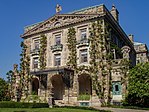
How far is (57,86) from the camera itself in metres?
34.4

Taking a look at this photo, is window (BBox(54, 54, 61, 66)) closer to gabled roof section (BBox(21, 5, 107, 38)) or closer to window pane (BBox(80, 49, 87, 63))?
window pane (BBox(80, 49, 87, 63))

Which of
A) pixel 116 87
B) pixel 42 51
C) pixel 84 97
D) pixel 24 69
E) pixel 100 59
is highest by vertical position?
pixel 42 51

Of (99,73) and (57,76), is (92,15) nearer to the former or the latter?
(99,73)

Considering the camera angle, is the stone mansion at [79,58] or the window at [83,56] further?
the window at [83,56]

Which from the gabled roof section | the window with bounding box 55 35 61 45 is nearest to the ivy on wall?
the gabled roof section

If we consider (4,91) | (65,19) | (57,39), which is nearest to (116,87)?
(57,39)

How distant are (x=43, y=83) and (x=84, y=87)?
19.4 feet

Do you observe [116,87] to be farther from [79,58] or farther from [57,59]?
[57,59]

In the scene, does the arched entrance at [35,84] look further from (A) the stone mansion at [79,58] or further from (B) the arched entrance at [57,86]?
(B) the arched entrance at [57,86]

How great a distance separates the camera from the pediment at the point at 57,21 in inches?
1248

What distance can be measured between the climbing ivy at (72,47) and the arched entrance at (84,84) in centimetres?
211

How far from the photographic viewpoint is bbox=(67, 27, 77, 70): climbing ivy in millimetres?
30922

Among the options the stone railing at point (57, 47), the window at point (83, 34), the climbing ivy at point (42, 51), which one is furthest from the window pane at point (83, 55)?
the climbing ivy at point (42, 51)

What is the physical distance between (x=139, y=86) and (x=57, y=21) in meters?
16.3
